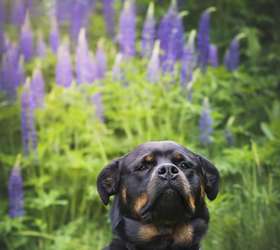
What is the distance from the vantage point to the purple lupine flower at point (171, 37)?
Answer: 6.78 meters

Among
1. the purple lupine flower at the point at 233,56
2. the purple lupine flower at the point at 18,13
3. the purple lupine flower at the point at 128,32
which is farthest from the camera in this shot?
the purple lupine flower at the point at 18,13

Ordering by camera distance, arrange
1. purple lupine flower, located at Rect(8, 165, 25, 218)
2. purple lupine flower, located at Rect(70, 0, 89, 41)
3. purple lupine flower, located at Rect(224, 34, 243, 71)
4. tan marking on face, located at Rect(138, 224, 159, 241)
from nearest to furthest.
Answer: tan marking on face, located at Rect(138, 224, 159, 241)
purple lupine flower, located at Rect(8, 165, 25, 218)
purple lupine flower, located at Rect(224, 34, 243, 71)
purple lupine flower, located at Rect(70, 0, 89, 41)

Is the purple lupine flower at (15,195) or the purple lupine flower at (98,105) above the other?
the purple lupine flower at (98,105)

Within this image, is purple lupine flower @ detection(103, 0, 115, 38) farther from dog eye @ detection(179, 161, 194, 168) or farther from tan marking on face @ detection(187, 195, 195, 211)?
tan marking on face @ detection(187, 195, 195, 211)

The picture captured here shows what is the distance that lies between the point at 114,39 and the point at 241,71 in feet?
4.33

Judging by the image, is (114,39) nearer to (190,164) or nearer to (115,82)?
A: (115,82)

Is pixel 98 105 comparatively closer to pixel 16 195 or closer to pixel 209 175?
pixel 16 195

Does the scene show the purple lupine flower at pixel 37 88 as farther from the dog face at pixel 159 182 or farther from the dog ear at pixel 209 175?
the dog ear at pixel 209 175

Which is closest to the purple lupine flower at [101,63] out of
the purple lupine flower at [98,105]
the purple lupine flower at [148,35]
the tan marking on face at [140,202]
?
the purple lupine flower at [98,105]

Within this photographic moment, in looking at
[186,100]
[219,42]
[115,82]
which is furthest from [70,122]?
[219,42]

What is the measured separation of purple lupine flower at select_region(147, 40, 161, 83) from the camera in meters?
6.38

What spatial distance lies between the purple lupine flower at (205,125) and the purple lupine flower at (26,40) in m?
1.89

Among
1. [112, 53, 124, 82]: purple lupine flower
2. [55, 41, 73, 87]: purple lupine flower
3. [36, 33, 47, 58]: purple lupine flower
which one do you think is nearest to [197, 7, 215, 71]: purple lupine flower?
[112, 53, 124, 82]: purple lupine flower

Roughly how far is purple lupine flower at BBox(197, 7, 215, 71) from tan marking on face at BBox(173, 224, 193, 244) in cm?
315
